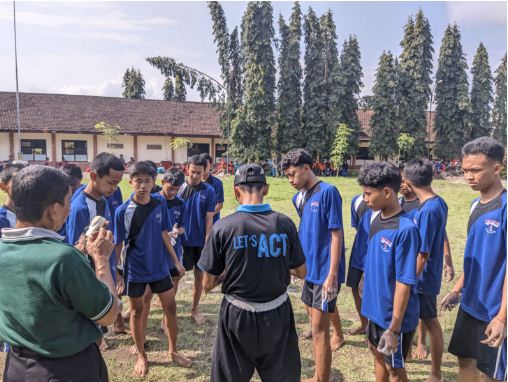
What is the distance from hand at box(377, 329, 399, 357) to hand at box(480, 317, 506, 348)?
0.54m

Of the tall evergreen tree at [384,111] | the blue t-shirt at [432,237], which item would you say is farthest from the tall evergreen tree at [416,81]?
the blue t-shirt at [432,237]

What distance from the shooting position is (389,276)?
9.21 ft

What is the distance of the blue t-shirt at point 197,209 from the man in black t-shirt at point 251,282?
104 inches

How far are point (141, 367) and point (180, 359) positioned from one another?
37cm

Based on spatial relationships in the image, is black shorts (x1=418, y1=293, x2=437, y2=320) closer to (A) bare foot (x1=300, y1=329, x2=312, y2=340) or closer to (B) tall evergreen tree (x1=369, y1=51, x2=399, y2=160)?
(A) bare foot (x1=300, y1=329, x2=312, y2=340)

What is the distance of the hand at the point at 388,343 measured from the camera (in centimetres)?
264

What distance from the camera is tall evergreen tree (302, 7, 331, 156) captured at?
102 ft

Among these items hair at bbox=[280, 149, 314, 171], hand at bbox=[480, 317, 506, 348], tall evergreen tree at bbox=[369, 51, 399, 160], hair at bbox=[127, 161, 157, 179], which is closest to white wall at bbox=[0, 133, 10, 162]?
tall evergreen tree at bbox=[369, 51, 399, 160]

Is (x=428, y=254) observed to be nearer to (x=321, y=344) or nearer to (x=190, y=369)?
(x=321, y=344)

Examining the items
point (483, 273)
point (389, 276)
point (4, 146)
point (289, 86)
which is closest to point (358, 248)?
point (389, 276)

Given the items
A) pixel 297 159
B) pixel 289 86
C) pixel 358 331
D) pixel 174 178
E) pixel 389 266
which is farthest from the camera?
pixel 289 86

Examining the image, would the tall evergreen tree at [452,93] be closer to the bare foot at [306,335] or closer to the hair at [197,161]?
the hair at [197,161]

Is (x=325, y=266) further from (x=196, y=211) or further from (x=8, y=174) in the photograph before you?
(x=8, y=174)

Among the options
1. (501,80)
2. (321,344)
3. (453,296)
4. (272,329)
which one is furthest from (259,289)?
(501,80)
